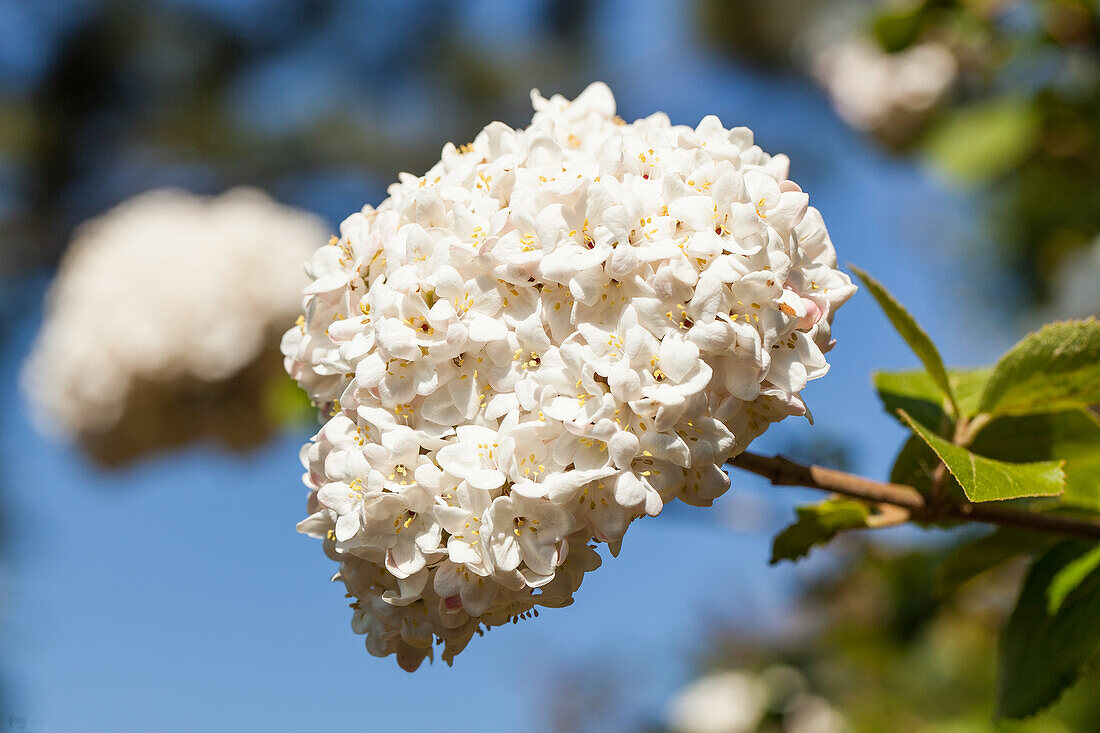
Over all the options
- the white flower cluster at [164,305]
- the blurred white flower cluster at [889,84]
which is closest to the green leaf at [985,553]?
the white flower cluster at [164,305]

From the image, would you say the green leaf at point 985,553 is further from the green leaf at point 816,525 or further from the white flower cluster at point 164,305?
the white flower cluster at point 164,305

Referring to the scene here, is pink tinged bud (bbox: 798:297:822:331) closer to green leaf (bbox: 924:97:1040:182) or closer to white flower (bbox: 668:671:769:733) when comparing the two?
green leaf (bbox: 924:97:1040:182)

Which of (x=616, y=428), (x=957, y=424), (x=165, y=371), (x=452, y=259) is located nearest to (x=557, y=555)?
(x=616, y=428)

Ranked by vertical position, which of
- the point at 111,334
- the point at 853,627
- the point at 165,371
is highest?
the point at 111,334

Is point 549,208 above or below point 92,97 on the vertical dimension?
below

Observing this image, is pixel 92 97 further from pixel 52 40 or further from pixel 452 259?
pixel 452 259

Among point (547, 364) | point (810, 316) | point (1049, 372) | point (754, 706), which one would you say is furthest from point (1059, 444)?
point (754, 706)
